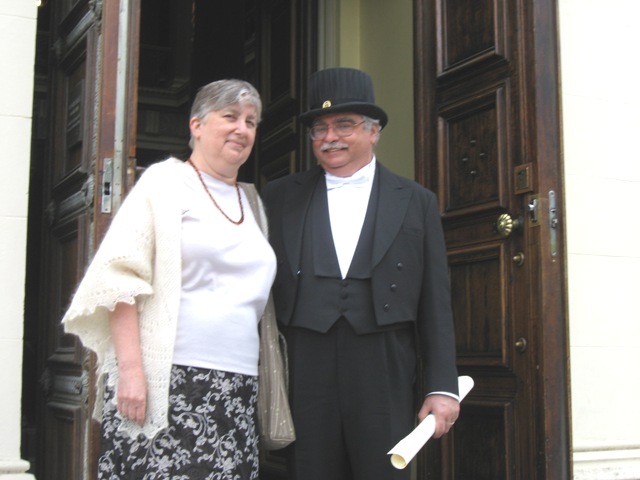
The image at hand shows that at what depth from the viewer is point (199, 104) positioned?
135 inches

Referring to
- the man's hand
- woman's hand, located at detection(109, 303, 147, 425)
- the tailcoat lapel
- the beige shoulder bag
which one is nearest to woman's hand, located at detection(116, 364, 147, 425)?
woman's hand, located at detection(109, 303, 147, 425)

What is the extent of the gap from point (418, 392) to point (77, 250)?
1.75 metres

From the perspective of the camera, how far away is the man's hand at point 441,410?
356cm

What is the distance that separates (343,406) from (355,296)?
1.25 feet

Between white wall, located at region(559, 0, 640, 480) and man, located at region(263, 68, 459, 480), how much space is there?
4.19 ft

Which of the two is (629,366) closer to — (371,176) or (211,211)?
(371,176)

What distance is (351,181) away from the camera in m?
3.76

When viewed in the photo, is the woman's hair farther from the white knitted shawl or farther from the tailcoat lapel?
the tailcoat lapel

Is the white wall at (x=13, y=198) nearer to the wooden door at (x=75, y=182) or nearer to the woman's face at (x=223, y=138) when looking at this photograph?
the wooden door at (x=75, y=182)

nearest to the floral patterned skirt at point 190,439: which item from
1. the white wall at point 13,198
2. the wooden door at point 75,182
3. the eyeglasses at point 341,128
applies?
the wooden door at point 75,182

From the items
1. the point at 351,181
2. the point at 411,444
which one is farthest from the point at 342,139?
the point at 411,444

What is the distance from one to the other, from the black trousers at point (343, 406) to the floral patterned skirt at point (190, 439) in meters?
0.31

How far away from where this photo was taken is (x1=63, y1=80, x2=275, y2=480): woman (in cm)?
308

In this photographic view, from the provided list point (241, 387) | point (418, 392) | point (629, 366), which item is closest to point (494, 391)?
point (418, 392)
